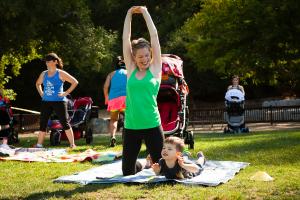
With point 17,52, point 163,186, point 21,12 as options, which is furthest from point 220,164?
point 17,52

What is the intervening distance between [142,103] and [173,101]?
393 cm

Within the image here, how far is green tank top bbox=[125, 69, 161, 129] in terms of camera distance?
20.7 ft

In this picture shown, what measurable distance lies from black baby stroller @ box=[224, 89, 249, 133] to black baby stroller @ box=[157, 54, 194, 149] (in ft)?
20.1

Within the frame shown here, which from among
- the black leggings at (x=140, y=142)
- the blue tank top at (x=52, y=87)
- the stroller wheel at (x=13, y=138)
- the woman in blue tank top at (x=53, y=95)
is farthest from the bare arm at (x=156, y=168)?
the stroller wheel at (x=13, y=138)

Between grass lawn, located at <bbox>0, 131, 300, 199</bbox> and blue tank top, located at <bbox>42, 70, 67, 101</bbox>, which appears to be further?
blue tank top, located at <bbox>42, 70, 67, 101</bbox>

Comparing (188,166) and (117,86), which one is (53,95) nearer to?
(117,86)

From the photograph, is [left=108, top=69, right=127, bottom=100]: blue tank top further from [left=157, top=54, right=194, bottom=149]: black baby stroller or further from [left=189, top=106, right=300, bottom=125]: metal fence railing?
[left=189, top=106, right=300, bottom=125]: metal fence railing

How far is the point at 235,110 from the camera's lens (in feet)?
53.5

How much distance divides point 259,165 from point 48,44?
18195 mm

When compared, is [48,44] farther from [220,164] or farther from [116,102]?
[220,164]

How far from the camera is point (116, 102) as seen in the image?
11.3 meters

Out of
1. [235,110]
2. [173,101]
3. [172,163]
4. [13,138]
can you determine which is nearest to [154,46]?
[172,163]

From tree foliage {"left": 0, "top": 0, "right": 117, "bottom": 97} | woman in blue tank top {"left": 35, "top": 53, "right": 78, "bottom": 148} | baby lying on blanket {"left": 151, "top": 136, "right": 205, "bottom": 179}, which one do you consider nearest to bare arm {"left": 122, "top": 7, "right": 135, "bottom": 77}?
baby lying on blanket {"left": 151, "top": 136, "right": 205, "bottom": 179}

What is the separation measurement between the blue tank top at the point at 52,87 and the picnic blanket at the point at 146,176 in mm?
3336
